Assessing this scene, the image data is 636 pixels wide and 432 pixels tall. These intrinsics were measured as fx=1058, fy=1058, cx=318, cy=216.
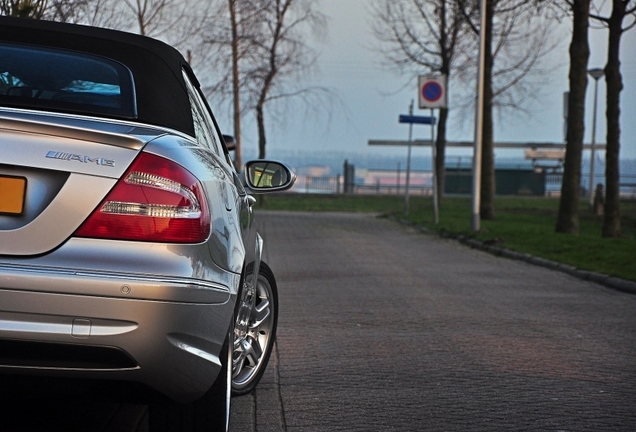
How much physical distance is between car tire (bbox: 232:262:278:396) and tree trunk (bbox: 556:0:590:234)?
15511 millimetres

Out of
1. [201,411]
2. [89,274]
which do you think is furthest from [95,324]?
[201,411]

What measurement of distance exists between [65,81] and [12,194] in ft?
3.07

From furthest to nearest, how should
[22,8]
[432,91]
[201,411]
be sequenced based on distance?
[432,91] → [22,8] → [201,411]

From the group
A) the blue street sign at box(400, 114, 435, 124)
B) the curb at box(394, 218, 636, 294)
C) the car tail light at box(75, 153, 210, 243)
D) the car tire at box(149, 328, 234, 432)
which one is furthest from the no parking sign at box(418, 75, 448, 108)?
the car tail light at box(75, 153, 210, 243)

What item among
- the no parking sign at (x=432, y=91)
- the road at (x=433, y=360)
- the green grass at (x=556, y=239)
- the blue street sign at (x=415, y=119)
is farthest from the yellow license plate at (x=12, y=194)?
the blue street sign at (x=415, y=119)

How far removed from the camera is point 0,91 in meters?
4.01

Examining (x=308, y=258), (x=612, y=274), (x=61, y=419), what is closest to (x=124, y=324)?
(x=61, y=419)

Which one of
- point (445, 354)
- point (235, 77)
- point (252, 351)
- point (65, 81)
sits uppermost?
point (235, 77)

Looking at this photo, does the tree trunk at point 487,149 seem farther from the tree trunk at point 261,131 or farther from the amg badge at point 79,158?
the amg badge at point 79,158

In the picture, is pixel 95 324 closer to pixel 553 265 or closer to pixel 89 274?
pixel 89 274

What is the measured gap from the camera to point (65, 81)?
13.3ft

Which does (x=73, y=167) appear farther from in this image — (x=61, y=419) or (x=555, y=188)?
(x=555, y=188)

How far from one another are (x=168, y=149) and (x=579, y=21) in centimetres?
1769

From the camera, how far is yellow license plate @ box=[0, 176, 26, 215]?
3.21 metres
